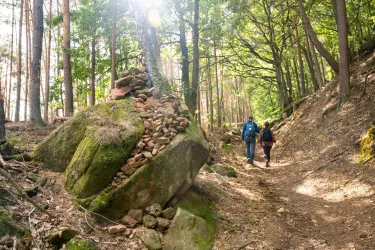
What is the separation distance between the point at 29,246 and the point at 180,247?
7.06ft

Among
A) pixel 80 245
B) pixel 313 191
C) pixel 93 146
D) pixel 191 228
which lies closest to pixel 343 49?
pixel 313 191

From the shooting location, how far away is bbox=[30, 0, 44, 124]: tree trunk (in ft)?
36.1

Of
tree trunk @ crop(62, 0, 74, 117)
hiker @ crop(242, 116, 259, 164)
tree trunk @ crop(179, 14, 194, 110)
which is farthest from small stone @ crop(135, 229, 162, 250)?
tree trunk @ crop(62, 0, 74, 117)

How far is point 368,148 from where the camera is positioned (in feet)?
23.6

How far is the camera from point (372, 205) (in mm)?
5402

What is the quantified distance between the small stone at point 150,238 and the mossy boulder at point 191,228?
15cm

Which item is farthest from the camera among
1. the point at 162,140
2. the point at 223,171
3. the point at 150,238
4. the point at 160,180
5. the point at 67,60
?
the point at 67,60

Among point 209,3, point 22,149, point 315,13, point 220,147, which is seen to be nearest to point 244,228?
point 22,149

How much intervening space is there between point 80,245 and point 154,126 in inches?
107

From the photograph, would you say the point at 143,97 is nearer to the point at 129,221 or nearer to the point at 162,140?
the point at 162,140

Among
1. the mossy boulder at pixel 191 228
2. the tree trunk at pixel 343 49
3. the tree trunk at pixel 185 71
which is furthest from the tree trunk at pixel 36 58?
the tree trunk at pixel 343 49

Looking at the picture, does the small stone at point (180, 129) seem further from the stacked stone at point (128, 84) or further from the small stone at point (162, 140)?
the stacked stone at point (128, 84)

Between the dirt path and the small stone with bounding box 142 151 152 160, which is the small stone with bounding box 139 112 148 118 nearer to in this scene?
the small stone with bounding box 142 151 152 160

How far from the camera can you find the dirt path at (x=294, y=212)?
191 inches
